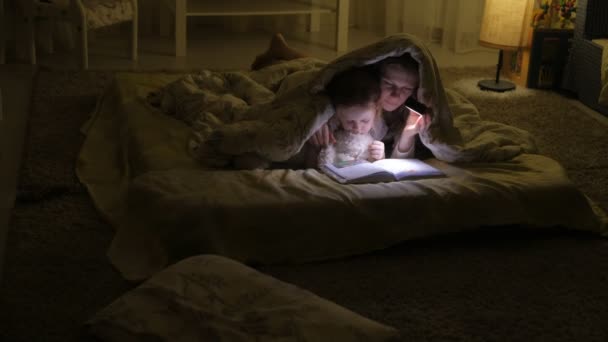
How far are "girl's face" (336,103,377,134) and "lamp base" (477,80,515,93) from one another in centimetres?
175

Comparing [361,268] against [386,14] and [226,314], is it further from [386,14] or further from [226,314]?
[386,14]

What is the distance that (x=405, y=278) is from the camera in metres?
2.08

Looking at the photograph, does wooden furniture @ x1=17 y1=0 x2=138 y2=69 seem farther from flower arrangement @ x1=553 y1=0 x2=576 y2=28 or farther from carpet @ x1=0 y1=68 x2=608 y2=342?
flower arrangement @ x1=553 y1=0 x2=576 y2=28

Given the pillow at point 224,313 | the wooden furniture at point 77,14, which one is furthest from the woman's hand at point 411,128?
the wooden furniture at point 77,14

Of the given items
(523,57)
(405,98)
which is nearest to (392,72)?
(405,98)

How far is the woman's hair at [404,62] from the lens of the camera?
235 cm

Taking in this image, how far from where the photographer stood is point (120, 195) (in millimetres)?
2441

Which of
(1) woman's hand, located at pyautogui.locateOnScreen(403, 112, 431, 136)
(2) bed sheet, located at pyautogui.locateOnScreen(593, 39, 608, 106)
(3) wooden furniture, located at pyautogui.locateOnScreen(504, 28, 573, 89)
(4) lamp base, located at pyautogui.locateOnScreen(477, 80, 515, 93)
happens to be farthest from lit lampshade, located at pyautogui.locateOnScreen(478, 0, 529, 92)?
(1) woman's hand, located at pyautogui.locateOnScreen(403, 112, 431, 136)

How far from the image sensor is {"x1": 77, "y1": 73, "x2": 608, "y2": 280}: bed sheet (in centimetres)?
205

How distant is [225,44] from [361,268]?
302 cm

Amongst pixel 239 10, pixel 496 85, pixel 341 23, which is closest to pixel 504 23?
pixel 496 85

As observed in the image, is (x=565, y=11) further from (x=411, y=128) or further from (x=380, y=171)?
(x=380, y=171)

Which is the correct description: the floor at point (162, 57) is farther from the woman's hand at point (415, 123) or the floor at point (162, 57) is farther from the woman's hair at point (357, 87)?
the woman's hand at point (415, 123)

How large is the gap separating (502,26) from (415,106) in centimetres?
170
